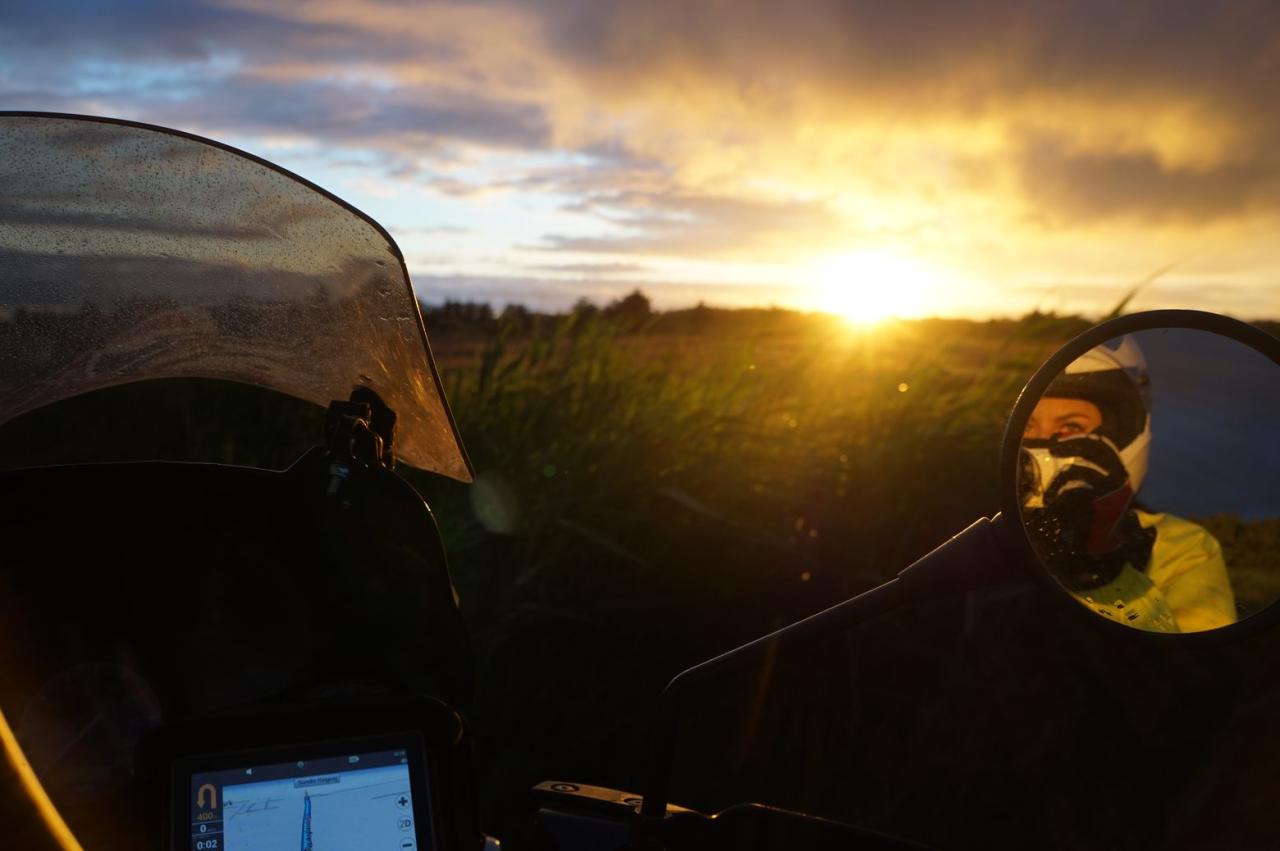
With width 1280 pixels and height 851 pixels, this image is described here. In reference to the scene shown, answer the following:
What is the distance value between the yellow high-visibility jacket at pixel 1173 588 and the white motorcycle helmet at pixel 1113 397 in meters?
0.11

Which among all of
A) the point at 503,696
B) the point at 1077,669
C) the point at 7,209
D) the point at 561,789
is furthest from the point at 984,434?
the point at 7,209

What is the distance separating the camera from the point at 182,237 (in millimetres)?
1753

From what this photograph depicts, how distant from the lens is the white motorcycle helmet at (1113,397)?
146 centimetres

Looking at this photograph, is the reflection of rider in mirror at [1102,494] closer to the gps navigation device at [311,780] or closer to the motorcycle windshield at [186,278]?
the gps navigation device at [311,780]

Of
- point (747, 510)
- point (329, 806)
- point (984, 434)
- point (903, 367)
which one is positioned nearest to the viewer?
point (329, 806)

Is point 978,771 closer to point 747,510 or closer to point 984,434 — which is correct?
point 747,510

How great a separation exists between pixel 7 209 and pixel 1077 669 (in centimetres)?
343

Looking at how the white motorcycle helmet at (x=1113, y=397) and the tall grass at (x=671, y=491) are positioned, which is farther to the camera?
the tall grass at (x=671, y=491)

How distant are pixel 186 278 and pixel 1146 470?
1.58m

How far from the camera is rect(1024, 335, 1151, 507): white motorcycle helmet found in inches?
57.4

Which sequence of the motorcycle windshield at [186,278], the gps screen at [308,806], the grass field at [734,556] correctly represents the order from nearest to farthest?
1. the gps screen at [308,806]
2. the motorcycle windshield at [186,278]
3. the grass field at [734,556]

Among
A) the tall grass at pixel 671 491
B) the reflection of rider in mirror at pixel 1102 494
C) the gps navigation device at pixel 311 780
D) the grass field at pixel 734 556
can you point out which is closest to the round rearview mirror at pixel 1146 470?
the reflection of rider in mirror at pixel 1102 494

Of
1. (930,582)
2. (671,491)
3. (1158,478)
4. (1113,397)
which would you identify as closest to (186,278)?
(930,582)

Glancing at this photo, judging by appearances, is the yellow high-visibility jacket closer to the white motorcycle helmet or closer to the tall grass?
the white motorcycle helmet
